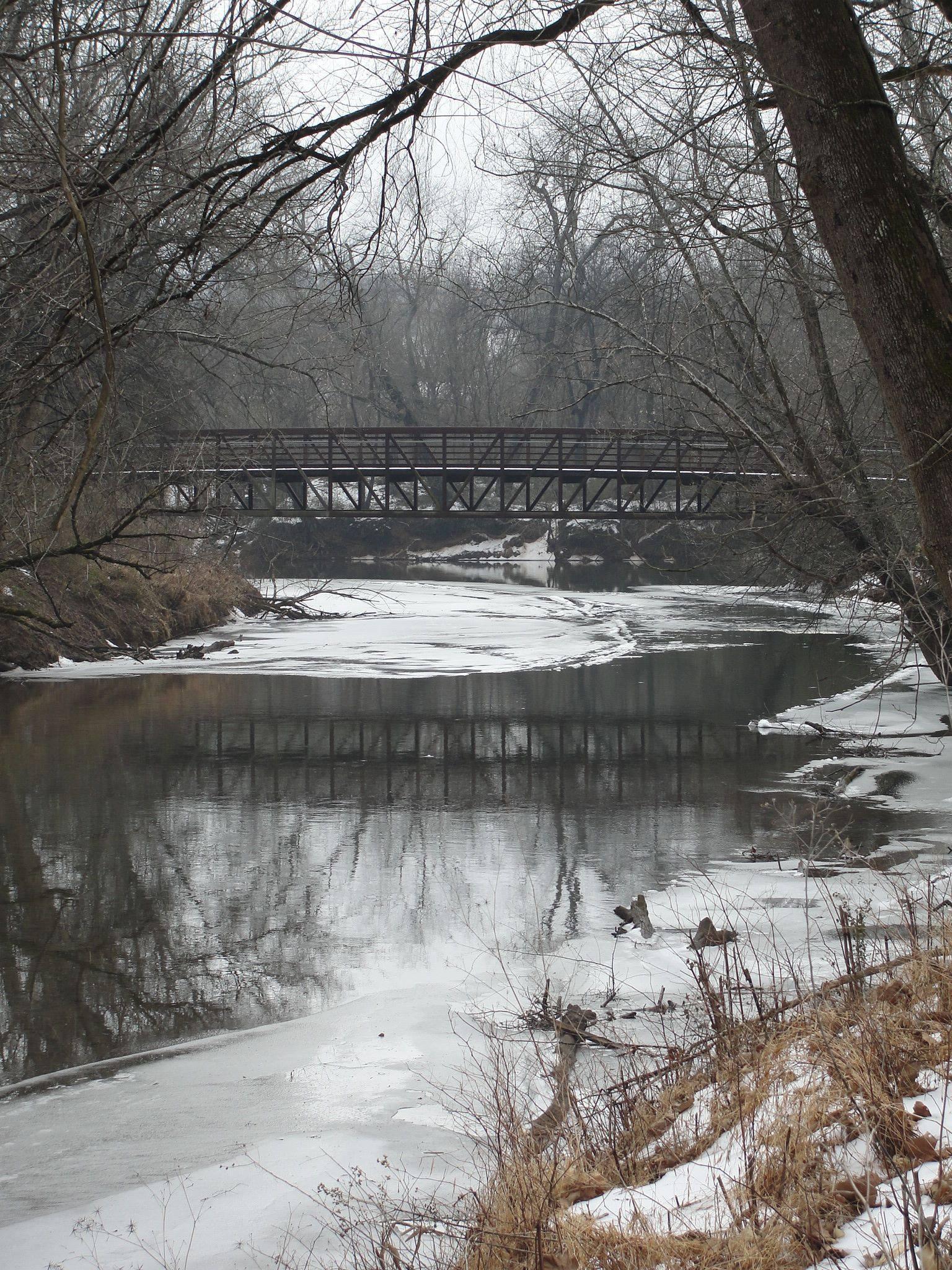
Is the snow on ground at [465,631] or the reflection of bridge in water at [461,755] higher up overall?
the snow on ground at [465,631]

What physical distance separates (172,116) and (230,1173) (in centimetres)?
420

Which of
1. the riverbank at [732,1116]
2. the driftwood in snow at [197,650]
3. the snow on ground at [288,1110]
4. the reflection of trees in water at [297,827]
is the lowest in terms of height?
the snow on ground at [288,1110]

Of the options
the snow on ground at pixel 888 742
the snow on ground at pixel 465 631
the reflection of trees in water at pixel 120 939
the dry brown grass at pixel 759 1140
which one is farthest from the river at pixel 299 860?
the snow on ground at pixel 465 631

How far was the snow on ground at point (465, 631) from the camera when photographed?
19.7m

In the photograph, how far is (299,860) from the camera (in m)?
8.77

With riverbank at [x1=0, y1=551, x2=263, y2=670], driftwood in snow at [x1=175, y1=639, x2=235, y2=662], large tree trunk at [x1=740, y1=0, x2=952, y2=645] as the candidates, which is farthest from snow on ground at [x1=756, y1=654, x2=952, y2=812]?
driftwood in snow at [x1=175, y1=639, x2=235, y2=662]

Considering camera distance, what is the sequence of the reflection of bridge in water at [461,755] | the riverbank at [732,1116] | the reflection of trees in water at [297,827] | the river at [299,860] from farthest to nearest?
1. the reflection of bridge in water at [461,755]
2. the reflection of trees in water at [297,827]
3. the river at [299,860]
4. the riverbank at [732,1116]

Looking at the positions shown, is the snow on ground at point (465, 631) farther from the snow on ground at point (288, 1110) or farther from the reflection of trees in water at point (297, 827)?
the snow on ground at point (288, 1110)

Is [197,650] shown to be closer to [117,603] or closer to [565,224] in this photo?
[117,603]

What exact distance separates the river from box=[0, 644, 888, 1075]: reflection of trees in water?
30 mm

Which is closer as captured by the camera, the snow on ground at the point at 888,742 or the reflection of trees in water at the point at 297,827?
the reflection of trees in water at the point at 297,827

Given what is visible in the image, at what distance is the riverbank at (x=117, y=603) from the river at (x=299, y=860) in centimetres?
123

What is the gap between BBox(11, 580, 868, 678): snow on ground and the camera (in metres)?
19.7

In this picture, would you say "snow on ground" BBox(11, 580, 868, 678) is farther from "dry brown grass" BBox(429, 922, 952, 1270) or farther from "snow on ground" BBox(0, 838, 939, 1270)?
"dry brown grass" BBox(429, 922, 952, 1270)
